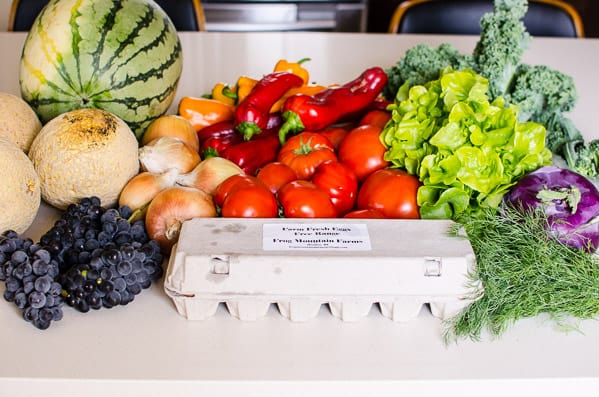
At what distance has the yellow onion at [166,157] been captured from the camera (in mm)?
1016

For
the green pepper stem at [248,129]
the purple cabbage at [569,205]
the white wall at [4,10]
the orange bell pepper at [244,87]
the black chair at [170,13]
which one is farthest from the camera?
the white wall at [4,10]

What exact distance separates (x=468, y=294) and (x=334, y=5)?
2.85 m

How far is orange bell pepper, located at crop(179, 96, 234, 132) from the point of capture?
1273 mm

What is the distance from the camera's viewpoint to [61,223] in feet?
2.81

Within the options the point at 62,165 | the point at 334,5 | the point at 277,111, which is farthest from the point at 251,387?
the point at 334,5

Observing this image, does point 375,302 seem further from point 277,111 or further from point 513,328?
point 277,111

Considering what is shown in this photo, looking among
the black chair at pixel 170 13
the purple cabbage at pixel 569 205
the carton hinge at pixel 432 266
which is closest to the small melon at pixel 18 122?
the carton hinge at pixel 432 266

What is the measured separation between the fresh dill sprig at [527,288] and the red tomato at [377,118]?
0.41m

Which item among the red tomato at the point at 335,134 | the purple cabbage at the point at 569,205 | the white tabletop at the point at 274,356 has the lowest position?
the white tabletop at the point at 274,356

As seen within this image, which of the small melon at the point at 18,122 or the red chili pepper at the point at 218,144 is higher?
the small melon at the point at 18,122

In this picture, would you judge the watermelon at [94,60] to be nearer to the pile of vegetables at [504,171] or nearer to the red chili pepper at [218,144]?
the red chili pepper at [218,144]

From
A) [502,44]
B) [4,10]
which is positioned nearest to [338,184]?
[502,44]

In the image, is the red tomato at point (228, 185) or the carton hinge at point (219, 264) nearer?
the carton hinge at point (219, 264)

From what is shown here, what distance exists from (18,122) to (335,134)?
21.4 inches
